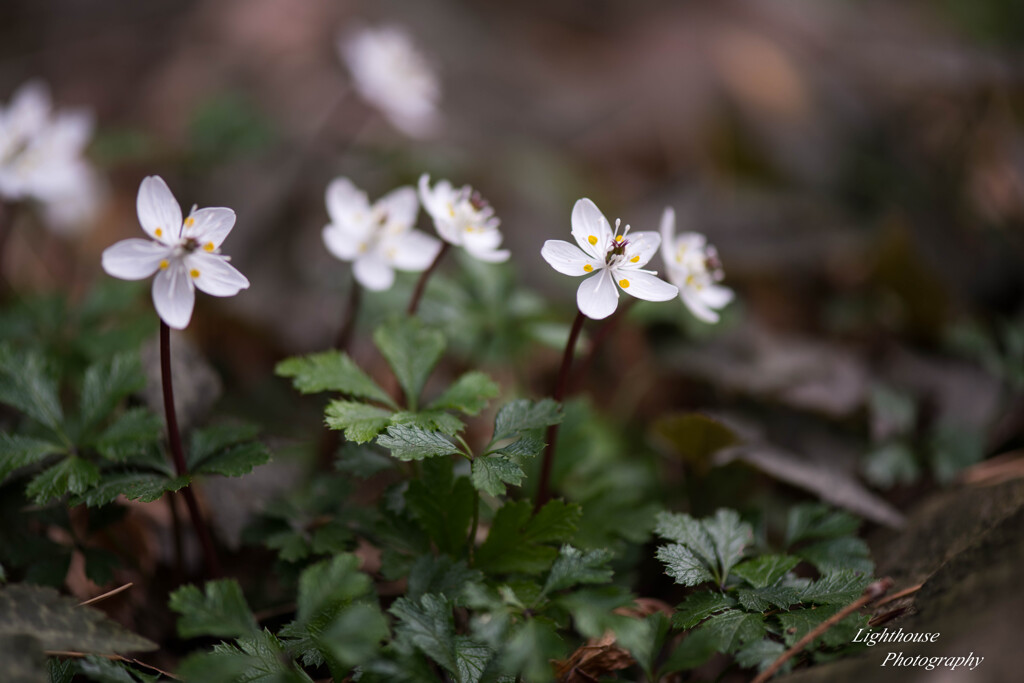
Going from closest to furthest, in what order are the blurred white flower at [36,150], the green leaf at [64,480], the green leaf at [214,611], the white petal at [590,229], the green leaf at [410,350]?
1. the green leaf at [214,611]
2. the green leaf at [64,480]
3. the white petal at [590,229]
4. the green leaf at [410,350]
5. the blurred white flower at [36,150]

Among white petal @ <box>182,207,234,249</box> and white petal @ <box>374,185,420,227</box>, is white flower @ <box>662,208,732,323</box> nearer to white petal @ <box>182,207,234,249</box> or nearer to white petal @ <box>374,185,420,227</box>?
white petal @ <box>374,185,420,227</box>

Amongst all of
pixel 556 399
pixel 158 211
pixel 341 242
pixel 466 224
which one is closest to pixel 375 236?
pixel 341 242

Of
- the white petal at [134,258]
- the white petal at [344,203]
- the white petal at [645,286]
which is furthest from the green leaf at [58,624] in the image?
the white petal at [645,286]

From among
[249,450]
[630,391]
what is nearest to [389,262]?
[249,450]

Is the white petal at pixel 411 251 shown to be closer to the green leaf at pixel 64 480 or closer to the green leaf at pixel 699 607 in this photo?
the green leaf at pixel 64 480

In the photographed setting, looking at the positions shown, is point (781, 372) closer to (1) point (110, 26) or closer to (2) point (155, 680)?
(2) point (155, 680)

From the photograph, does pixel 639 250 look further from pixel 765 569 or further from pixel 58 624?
pixel 58 624
